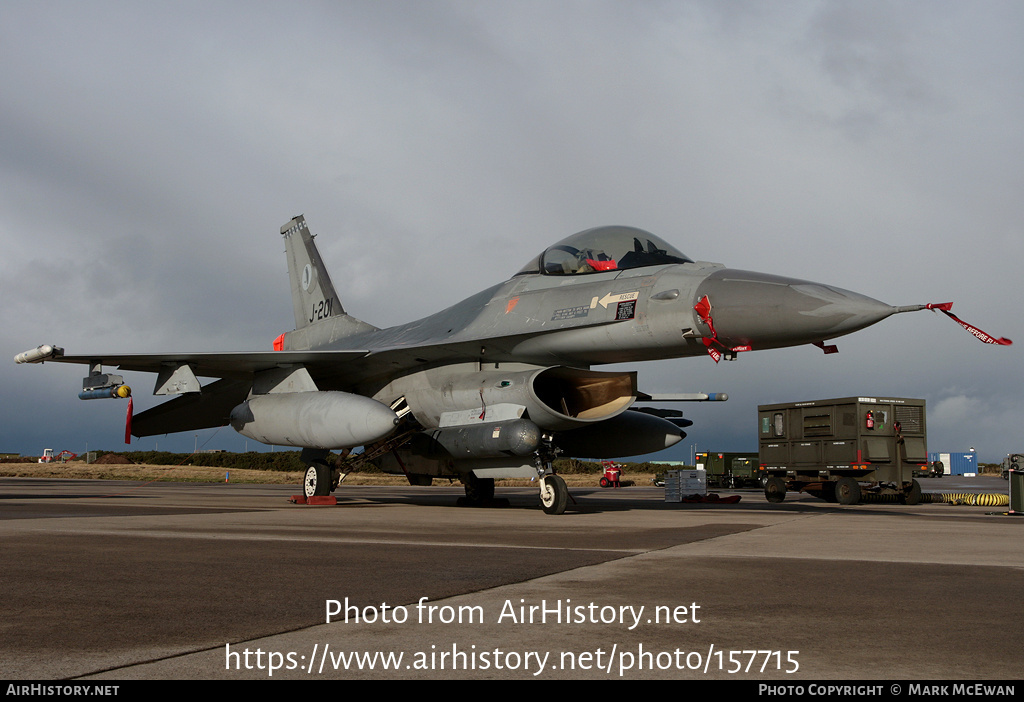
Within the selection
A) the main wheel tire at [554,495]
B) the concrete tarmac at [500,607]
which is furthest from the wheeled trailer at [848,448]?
the concrete tarmac at [500,607]

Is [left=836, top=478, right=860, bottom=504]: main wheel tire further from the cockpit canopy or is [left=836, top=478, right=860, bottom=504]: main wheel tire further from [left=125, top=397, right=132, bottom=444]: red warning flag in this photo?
[left=125, top=397, right=132, bottom=444]: red warning flag

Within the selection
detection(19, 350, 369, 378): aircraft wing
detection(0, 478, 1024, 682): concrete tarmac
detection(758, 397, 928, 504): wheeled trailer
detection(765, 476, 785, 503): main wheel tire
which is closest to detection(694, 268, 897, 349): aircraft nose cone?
detection(0, 478, 1024, 682): concrete tarmac

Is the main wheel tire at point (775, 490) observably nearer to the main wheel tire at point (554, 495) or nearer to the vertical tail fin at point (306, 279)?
the main wheel tire at point (554, 495)

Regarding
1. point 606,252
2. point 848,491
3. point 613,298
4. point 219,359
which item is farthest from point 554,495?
point 848,491

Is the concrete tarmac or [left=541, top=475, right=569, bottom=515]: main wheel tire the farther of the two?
[left=541, top=475, right=569, bottom=515]: main wheel tire

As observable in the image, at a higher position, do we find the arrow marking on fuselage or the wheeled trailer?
the arrow marking on fuselage

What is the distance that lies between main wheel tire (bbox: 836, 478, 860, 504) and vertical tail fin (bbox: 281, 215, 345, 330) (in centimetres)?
1163

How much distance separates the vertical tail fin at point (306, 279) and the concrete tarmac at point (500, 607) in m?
10.4

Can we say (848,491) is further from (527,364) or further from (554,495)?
(554,495)

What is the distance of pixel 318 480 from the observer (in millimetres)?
13461

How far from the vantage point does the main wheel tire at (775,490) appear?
752 inches

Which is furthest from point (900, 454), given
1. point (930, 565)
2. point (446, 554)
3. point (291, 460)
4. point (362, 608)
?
point (291, 460)

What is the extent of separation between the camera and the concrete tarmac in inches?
103

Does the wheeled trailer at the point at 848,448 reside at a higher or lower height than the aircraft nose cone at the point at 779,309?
lower
